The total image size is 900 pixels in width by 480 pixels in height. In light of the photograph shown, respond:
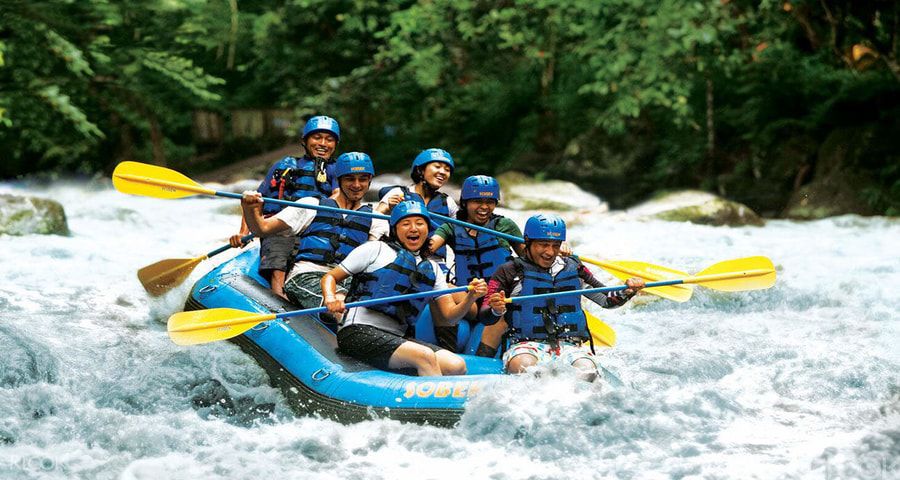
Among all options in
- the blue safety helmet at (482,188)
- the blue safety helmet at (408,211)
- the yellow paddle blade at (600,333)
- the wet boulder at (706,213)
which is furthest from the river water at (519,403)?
the wet boulder at (706,213)

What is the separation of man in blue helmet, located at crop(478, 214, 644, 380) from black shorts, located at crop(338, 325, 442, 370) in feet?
1.22

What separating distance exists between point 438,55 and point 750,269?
886 cm

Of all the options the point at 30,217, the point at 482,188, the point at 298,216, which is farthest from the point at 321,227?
the point at 30,217

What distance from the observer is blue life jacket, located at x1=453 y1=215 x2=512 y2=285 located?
4934mm

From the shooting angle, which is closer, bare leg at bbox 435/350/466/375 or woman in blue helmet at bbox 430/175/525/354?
bare leg at bbox 435/350/466/375

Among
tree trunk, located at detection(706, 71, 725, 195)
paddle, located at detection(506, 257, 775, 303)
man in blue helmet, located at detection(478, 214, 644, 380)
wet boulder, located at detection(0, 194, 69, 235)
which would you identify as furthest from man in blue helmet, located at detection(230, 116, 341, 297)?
tree trunk, located at detection(706, 71, 725, 195)

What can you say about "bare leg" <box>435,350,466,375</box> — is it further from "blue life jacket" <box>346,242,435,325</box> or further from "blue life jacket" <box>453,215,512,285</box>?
"blue life jacket" <box>453,215,512,285</box>

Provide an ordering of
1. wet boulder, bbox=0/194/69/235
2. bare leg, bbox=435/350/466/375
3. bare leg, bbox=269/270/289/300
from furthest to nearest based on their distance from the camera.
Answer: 1. wet boulder, bbox=0/194/69/235
2. bare leg, bbox=269/270/289/300
3. bare leg, bbox=435/350/466/375

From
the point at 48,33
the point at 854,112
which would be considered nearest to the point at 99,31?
the point at 48,33

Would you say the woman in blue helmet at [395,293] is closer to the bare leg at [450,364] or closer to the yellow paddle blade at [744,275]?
the bare leg at [450,364]

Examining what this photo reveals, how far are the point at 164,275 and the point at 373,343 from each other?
2.44 m

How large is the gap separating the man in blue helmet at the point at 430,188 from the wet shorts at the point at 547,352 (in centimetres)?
87

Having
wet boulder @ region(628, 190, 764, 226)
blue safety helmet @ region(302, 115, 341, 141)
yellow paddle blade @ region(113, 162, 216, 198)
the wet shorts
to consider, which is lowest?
wet boulder @ region(628, 190, 764, 226)

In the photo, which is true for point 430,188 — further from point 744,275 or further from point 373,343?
point 744,275
